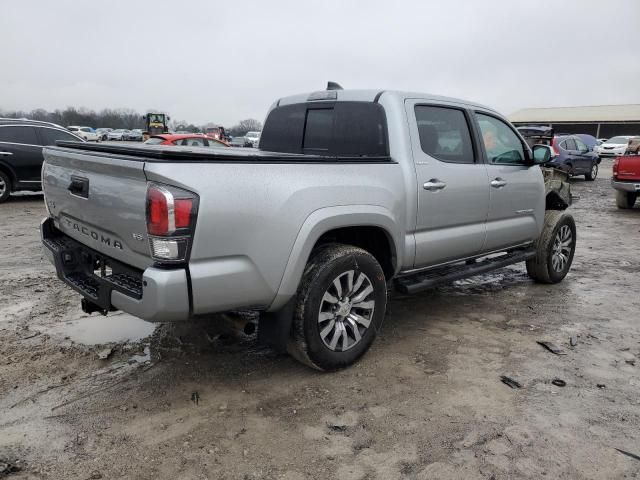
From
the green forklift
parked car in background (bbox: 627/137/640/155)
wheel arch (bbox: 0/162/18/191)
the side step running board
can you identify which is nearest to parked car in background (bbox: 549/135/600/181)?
parked car in background (bbox: 627/137/640/155)

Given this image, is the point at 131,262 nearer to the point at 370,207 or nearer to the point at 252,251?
the point at 252,251

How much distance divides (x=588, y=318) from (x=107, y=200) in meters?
4.23

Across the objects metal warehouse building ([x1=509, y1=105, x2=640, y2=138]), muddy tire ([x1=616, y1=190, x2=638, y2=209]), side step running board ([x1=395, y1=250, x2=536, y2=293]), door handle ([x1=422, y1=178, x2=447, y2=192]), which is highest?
metal warehouse building ([x1=509, y1=105, x2=640, y2=138])

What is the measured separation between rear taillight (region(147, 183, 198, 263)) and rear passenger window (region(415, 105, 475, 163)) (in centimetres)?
205

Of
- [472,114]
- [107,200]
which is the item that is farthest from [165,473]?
[472,114]

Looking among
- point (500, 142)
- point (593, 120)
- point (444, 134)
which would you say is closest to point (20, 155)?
point (444, 134)

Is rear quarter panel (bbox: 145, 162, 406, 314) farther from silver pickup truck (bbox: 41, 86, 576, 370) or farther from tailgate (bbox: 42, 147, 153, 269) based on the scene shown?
tailgate (bbox: 42, 147, 153, 269)

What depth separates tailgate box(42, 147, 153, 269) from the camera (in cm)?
271

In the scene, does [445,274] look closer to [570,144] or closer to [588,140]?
[570,144]

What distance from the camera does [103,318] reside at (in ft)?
14.7

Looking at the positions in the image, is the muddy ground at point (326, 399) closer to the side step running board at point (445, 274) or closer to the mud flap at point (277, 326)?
the mud flap at point (277, 326)

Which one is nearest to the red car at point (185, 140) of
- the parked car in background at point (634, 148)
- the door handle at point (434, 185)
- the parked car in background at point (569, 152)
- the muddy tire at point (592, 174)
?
the door handle at point (434, 185)

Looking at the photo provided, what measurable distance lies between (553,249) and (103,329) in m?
4.71

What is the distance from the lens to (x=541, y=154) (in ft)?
16.5
